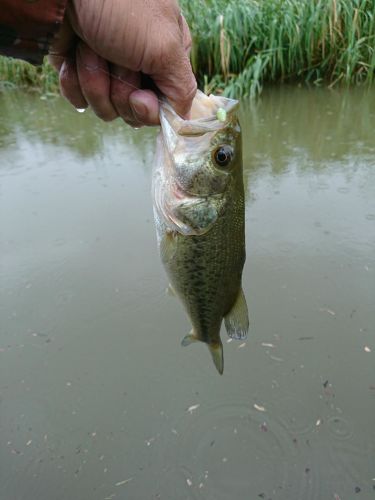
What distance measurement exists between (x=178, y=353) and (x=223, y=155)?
128 centimetres

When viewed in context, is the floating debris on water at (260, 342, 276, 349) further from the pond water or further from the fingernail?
the fingernail

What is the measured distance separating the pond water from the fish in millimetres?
714

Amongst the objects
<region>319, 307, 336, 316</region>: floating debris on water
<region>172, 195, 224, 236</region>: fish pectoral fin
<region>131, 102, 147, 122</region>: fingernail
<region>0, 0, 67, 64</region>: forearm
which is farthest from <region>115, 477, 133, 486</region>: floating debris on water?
<region>0, 0, 67, 64</region>: forearm

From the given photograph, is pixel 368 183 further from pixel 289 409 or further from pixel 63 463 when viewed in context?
pixel 63 463

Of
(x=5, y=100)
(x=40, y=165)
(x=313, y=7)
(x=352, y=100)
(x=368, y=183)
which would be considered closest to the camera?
(x=368, y=183)

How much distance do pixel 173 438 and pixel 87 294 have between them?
110 cm

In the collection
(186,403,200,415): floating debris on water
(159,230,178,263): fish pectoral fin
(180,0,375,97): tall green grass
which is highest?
(159,230,178,263): fish pectoral fin

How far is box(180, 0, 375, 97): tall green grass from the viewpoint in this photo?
5602 millimetres

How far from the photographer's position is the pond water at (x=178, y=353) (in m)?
1.84

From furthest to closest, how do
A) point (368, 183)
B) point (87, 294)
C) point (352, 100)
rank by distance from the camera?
1. point (352, 100)
2. point (368, 183)
3. point (87, 294)

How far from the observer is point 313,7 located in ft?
18.5

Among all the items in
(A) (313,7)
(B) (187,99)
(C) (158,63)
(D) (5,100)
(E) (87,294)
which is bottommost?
(D) (5,100)

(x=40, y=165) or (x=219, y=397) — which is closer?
(x=219, y=397)

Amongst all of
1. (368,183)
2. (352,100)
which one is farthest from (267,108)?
(368,183)
